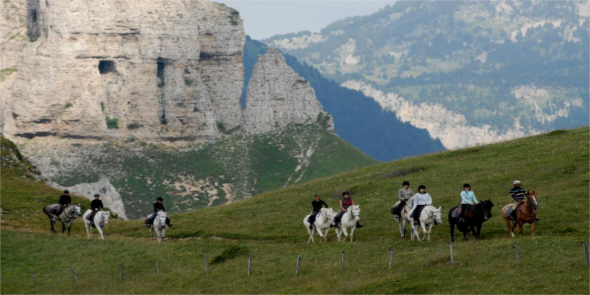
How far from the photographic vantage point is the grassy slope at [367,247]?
153 feet

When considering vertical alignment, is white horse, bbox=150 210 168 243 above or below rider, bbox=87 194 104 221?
below

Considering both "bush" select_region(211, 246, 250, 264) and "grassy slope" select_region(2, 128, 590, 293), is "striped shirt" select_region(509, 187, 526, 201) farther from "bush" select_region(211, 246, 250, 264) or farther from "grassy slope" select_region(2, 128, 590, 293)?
"bush" select_region(211, 246, 250, 264)

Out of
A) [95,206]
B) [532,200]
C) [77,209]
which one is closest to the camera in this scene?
[532,200]

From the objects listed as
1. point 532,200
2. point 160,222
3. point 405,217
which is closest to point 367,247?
point 405,217

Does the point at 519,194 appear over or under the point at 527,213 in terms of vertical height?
over

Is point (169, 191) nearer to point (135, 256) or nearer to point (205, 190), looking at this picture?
point (205, 190)

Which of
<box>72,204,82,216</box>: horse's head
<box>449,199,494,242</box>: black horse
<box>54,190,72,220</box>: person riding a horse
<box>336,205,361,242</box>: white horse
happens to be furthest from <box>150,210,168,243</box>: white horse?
<box>449,199,494,242</box>: black horse

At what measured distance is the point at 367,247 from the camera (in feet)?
184

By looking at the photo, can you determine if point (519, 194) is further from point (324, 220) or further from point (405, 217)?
point (324, 220)

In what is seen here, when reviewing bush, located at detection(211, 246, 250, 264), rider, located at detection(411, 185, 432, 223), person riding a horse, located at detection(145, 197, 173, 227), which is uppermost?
person riding a horse, located at detection(145, 197, 173, 227)

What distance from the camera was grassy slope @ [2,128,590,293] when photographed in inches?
1841

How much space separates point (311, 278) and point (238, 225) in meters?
25.3

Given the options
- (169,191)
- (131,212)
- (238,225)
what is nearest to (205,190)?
(169,191)

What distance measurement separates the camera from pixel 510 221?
57.0 meters
